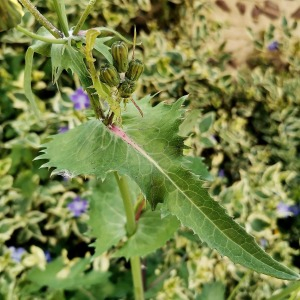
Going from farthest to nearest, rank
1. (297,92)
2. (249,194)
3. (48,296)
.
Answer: (297,92) < (249,194) < (48,296)

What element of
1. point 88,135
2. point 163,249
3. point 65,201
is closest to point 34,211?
point 65,201

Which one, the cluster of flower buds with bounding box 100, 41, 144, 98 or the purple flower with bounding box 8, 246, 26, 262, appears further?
the purple flower with bounding box 8, 246, 26, 262

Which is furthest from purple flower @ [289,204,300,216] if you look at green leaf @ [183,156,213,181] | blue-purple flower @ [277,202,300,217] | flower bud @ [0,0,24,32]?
flower bud @ [0,0,24,32]

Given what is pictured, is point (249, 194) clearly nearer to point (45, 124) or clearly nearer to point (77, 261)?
point (77, 261)

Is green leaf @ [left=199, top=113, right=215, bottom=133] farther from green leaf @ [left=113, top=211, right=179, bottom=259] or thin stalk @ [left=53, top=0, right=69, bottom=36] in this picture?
thin stalk @ [left=53, top=0, right=69, bottom=36]

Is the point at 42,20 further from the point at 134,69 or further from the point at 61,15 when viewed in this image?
the point at 134,69

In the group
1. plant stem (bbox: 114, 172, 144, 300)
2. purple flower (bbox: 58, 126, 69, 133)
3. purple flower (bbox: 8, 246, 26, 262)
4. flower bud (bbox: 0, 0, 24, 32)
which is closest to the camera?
flower bud (bbox: 0, 0, 24, 32)
